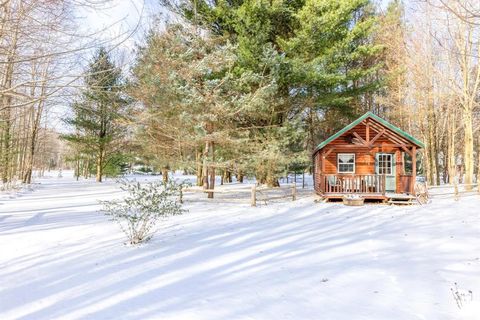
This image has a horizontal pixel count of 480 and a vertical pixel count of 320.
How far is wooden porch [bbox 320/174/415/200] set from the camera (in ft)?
48.4

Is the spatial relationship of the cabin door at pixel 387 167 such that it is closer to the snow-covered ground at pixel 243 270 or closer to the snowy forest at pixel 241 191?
the snowy forest at pixel 241 191

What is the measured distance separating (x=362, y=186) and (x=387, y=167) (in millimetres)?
2342

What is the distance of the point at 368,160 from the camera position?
17266 mm

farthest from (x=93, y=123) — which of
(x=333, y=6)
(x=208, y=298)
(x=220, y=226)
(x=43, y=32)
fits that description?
(x=208, y=298)

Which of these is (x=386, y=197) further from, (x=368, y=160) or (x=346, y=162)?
(x=346, y=162)

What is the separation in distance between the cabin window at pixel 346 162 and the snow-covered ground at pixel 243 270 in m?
7.48

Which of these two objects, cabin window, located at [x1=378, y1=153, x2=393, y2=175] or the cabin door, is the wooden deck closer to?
the cabin door

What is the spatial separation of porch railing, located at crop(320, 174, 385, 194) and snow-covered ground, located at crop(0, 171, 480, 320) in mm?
5062

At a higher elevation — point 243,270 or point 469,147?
point 469,147

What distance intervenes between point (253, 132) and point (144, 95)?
6.06 meters

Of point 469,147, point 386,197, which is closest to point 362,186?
point 386,197

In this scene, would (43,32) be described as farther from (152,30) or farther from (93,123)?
(93,123)

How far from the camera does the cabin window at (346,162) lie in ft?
57.5

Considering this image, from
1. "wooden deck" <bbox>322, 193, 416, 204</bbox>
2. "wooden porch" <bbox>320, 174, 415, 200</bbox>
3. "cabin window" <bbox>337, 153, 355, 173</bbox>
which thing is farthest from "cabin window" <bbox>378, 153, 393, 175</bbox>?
"wooden deck" <bbox>322, 193, 416, 204</bbox>
